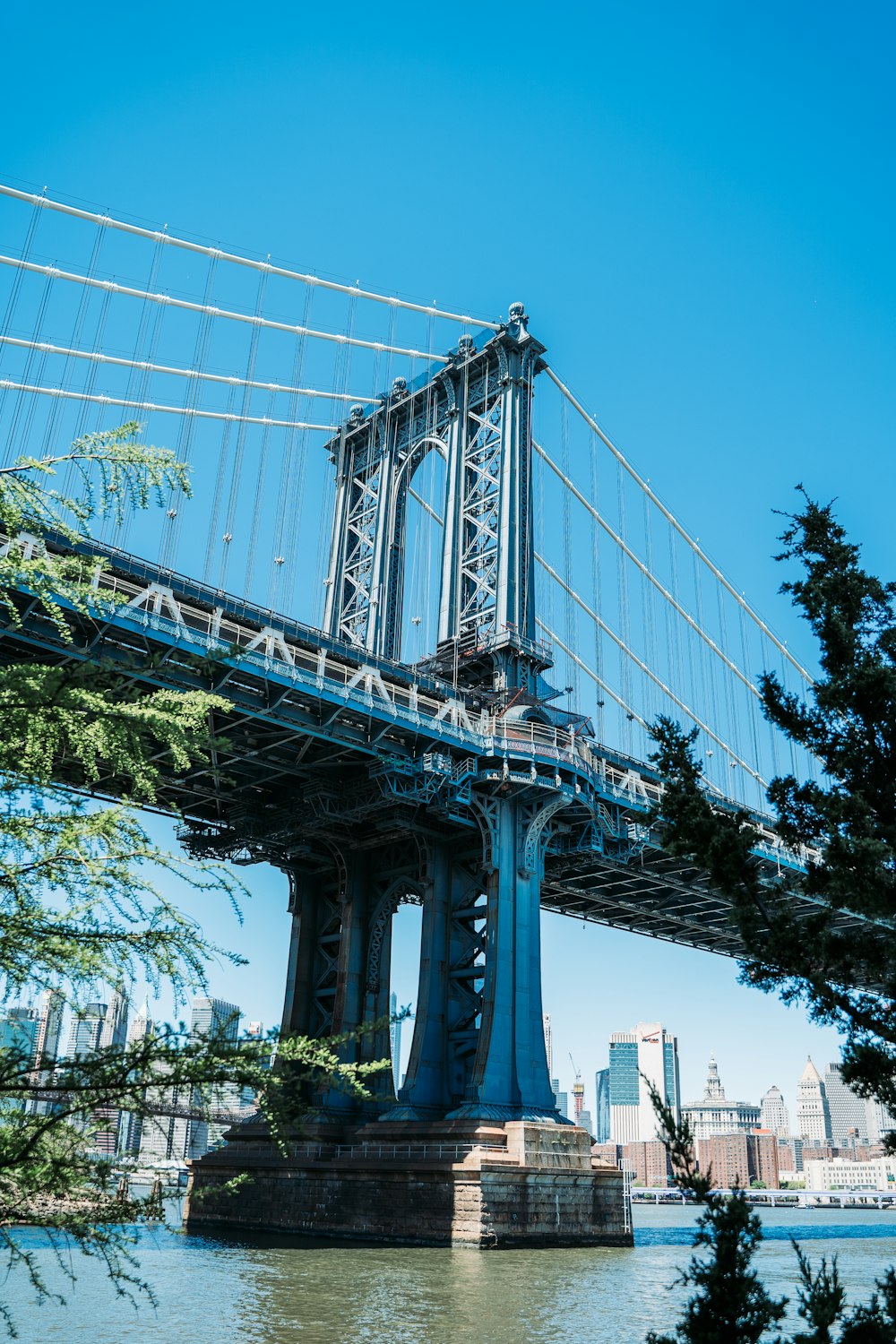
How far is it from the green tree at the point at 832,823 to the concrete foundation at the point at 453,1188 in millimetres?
25007

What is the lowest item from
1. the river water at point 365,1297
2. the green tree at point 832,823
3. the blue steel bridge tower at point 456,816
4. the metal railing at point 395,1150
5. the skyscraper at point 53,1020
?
the river water at point 365,1297

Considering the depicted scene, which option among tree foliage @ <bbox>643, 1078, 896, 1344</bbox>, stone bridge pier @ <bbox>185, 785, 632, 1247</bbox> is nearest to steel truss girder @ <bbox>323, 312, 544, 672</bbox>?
stone bridge pier @ <bbox>185, 785, 632, 1247</bbox>

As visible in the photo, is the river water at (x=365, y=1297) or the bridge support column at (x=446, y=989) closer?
the river water at (x=365, y=1297)

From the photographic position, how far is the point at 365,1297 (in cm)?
2461

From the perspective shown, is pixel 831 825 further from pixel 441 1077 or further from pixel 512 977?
pixel 441 1077

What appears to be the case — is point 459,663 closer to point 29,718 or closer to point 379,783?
point 379,783

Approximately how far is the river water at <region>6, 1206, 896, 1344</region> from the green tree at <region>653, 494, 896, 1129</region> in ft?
35.3

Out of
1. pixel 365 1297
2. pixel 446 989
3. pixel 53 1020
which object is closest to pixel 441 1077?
pixel 446 989

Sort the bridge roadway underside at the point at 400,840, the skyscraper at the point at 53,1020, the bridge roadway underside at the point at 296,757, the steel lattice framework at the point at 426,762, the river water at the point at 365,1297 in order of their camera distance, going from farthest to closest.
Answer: the steel lattice framework at the point at 426,762
the bridge roadway underside at the point at 400,840
the bridge roadway underside at the point at 296,757
the river water at the point at 365,1297
the skyscraper at the point at 53,1020

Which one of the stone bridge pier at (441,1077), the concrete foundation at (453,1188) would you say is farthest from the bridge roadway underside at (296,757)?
the concrete foundation at (453,1188)

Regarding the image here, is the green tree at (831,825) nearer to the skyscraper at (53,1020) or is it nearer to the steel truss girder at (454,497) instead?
the skyscraper at (53,1020)

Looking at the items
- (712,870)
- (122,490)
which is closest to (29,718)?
(122,490)

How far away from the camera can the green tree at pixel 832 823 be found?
41.3ft

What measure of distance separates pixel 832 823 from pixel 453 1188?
27207mm
